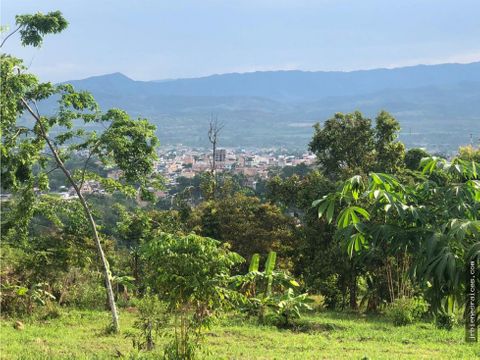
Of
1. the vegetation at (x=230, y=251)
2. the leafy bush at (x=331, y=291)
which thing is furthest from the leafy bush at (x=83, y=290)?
the leafy bush at (x=331, y=291)

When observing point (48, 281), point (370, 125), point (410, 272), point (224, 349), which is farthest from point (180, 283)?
point (370, 125)

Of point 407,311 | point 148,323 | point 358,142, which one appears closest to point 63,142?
point 148,323

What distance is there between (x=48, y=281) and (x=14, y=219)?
9.16 feet

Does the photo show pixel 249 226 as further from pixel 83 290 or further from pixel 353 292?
pixel 83 290

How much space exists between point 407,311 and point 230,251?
3.69m

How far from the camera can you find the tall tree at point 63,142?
25.5ft

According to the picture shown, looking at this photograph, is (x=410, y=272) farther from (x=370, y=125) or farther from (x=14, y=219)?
(x=370, y=125)

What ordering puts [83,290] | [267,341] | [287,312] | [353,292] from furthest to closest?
[353,292], [83,290], [287,312], [267,341]

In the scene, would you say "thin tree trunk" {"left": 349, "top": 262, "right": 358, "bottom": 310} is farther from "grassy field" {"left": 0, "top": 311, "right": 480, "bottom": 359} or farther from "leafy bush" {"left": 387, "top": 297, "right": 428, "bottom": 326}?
"leafy bush" {"left": 387, "top": 297, "right": 428, "bottom": 326}

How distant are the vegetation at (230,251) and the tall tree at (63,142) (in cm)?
2

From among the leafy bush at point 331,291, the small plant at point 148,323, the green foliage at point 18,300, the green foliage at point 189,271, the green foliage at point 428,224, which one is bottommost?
the leafy bush at point 331,291

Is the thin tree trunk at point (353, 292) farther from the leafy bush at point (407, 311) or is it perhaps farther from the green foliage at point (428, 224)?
the green foliage at point (428, 224)

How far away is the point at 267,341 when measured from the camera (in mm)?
7605

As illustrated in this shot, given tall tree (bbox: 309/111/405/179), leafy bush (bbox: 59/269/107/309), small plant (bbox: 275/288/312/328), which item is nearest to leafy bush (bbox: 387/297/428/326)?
small plant (bbox: 275/288/312/328)
